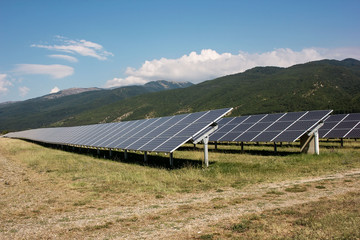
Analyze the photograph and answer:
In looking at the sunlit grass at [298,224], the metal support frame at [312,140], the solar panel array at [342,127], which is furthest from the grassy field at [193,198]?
the solar panel array at [342,127]

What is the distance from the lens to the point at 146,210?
1048 cm

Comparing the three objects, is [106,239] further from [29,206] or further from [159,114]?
[159,114]

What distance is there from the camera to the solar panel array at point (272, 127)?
25.0 m

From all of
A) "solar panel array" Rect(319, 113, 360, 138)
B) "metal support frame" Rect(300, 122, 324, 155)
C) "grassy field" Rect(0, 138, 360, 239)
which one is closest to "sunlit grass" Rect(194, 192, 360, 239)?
"grassy field" Rect(0, 138, 360, 239)

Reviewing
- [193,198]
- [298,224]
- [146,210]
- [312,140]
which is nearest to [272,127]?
[312,140]

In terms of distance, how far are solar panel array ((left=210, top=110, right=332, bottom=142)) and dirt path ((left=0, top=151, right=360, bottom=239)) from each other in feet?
33.2

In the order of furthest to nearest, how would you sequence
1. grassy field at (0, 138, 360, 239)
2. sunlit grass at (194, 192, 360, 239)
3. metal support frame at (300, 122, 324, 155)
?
metal support frame at (300, 122, 324, 155), grassy field at (0, 138, 360, 239), sunlit grass at (194, 192, 360, 239)

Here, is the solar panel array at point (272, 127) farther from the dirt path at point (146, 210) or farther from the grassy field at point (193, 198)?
the dirt path at point (146, 210)

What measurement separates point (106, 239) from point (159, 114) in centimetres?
18363

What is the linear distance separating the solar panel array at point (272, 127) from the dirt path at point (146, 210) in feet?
33.2

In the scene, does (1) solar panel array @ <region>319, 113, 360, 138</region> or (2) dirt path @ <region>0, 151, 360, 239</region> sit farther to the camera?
(1) solar panel array @ <region>319, 113, 360, 138</region>

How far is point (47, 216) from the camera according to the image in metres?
10.3

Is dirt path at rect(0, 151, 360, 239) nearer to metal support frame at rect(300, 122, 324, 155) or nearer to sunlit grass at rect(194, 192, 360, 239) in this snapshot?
sunlit grass at rect(194, 192, 360, 239)

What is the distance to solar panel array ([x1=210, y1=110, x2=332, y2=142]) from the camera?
81.9 ft
